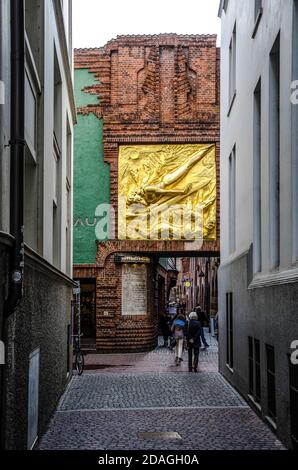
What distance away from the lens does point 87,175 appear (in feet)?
95.1

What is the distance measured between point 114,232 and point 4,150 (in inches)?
832

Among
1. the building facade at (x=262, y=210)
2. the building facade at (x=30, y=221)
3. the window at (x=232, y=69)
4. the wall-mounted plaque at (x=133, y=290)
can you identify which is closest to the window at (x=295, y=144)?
the building facade at (x=262, y=210)

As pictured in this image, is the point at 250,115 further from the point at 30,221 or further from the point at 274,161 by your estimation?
the point at 30,221

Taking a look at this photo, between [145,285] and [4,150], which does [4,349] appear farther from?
[145,285]

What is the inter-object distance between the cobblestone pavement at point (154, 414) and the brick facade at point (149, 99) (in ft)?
26.0

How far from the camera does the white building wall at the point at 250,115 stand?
9977mm

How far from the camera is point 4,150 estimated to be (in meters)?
7.34

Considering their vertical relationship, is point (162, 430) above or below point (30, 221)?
below

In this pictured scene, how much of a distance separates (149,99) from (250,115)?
15.0 meters

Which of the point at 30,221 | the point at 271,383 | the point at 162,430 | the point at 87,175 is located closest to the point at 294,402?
the point at 271,383

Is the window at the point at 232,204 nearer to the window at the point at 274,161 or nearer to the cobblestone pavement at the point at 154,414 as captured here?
the cobblestone pavement at the point at 154,414

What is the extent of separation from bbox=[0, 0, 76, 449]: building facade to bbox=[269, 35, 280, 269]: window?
139 inches

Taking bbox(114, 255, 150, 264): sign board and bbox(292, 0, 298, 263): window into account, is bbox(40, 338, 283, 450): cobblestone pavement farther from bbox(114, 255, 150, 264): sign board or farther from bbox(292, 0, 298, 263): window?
bbox(114, 255, 150, 264): sign board

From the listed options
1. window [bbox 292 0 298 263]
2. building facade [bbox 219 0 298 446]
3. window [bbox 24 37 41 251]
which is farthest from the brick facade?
window [bbox 292 0 298 263]
